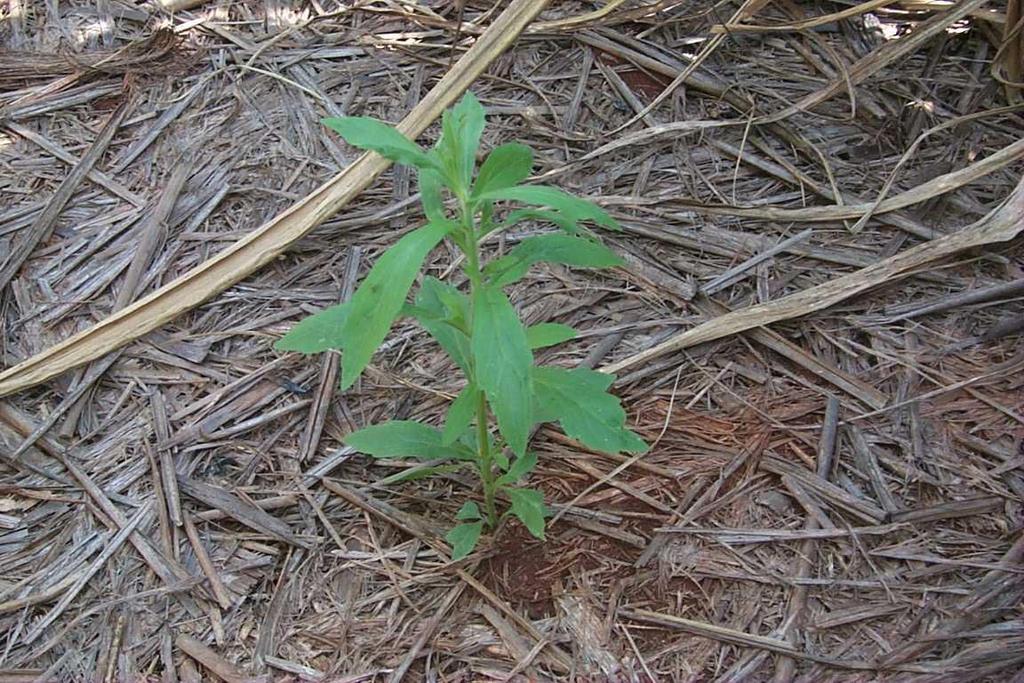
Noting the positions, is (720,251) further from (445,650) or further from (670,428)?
(445,650)

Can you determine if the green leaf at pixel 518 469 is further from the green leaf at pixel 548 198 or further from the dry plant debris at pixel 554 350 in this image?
the green leaf at pixel 548 198

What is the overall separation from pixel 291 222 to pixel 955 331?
64.7 inches

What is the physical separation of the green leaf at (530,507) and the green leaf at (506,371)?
36 cm

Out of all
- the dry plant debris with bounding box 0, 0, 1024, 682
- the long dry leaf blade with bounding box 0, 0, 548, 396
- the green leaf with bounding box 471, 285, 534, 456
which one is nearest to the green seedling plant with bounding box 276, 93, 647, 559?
the green leaf with bounding box 471, 285, 534, 456

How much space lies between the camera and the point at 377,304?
1482mm

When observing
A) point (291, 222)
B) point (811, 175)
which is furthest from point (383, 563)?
point (811, 175)

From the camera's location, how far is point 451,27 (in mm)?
2729

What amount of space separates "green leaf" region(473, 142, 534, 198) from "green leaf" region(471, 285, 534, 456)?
256 mm

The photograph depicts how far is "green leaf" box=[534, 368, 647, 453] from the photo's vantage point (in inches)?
68.2

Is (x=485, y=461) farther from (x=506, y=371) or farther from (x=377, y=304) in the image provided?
(x=377, y=304)

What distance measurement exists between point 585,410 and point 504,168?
0.47m

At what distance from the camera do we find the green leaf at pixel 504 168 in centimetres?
164

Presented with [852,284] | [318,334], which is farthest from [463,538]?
[852,284]

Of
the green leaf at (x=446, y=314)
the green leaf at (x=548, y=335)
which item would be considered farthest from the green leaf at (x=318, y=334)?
the green leaf at (x=548, y=335)
